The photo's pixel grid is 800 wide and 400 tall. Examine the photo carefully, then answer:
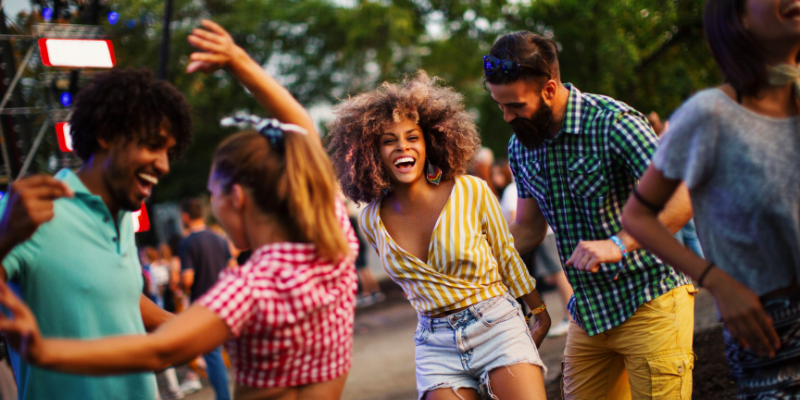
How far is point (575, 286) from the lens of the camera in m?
2.93

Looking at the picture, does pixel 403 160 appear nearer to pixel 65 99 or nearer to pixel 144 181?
pixel 144 181

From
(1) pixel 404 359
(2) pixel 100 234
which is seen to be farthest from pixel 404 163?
(1) pixel 404 359

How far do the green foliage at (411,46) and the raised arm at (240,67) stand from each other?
9.40 metres

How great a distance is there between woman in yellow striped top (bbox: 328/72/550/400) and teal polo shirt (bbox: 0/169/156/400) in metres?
1.25

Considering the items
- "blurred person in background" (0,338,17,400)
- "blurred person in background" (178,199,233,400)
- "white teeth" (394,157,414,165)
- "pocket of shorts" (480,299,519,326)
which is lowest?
"blurred person in background" (178,199,233,400)

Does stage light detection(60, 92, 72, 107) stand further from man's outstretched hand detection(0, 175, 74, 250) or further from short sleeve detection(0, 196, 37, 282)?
man's outstretched hand detection(0, 175, 74, 250)

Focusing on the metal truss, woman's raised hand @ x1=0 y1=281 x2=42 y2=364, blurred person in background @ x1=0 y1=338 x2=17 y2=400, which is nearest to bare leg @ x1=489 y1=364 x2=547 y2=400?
woman's raised hand @ x1=0 y1=281 x2=42 y2=364

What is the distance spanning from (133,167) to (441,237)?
1.39 m

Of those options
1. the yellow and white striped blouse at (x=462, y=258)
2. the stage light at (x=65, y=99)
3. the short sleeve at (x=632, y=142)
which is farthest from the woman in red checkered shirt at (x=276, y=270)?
the stage light at (x=65, y=99)

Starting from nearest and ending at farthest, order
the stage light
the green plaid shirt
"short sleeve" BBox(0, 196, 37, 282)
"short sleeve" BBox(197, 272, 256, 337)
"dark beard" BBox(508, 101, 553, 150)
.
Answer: "short sleeve" BBox(197, 272, 256, 337) → "short sleeve" BBox(0, 196, 37, 282) → the green plaid shirt → "dark beard" BBox(508, 101, 553, 150) → the stage light

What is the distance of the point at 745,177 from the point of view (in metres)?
1.69

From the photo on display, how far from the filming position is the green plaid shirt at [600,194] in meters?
2.71

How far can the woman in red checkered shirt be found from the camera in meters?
1.72

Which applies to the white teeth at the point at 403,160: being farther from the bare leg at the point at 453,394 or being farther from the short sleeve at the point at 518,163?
the bare leg at the point at 453,394
